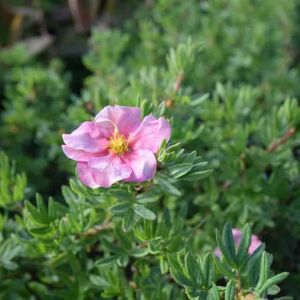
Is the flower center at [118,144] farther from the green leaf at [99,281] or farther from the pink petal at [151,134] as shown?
the green leaf at [99,281]

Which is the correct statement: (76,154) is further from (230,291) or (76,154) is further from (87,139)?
(230,291)

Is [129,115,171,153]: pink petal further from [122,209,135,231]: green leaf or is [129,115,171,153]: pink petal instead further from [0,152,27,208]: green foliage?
[0,152,27,208]: green foliage

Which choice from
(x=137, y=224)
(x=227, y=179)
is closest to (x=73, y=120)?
(x=227, y=179)

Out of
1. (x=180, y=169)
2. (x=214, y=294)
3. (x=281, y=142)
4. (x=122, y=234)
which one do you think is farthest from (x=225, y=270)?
(x=281, y=142)

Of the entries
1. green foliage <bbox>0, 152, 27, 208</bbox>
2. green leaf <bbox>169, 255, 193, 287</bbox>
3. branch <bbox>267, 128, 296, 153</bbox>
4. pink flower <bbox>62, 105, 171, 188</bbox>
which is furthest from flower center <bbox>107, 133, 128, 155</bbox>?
branch <bbox>267, 128, 296, 153</bbox>

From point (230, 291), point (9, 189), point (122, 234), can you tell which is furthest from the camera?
point (9, 189)

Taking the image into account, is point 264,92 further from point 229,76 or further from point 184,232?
point 184,232

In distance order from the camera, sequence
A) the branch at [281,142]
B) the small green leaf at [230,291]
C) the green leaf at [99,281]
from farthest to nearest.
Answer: the branch at [281,142]
the green leaf at [99,281]
the small green leaf at [230,291]

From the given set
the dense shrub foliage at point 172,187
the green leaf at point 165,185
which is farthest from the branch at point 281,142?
the green leaf at point 165,185
